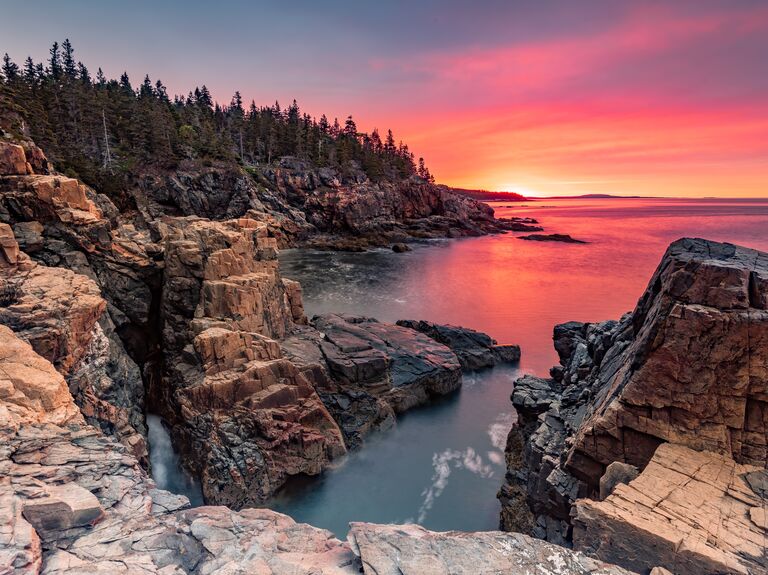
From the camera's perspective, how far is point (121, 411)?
14.0 m

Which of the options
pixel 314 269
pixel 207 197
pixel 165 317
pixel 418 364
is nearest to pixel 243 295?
pixel 165 317

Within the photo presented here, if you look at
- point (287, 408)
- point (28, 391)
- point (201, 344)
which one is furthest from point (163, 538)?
point (201, 344)

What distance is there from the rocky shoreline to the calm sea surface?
1.54 m

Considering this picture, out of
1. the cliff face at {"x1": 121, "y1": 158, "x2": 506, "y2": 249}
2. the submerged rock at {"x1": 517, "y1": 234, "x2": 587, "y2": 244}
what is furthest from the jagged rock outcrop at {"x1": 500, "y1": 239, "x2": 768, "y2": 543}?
the submerged rock at {"x1": 517, "y1": 234, "x2": 587, "y2": 244}

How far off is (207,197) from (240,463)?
64.6 meters

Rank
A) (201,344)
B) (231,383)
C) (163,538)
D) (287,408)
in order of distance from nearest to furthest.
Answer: (163,538) → (231,383) → (201,344) → (287,408)

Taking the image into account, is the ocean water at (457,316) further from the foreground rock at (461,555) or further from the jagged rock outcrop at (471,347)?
the foreground rock at (461,555)

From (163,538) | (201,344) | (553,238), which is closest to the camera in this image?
(163,538)

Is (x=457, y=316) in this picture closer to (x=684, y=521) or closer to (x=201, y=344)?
(x=201, y=344)

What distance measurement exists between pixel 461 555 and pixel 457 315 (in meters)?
38.1

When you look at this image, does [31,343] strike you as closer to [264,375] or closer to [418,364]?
[264,375]

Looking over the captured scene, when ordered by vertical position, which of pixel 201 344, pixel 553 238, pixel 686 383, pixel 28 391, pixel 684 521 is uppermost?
pixel 553 238

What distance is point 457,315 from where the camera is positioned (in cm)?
4294

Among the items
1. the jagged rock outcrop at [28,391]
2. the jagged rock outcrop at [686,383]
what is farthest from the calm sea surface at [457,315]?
the jagged rock outcrop at [28,391]
